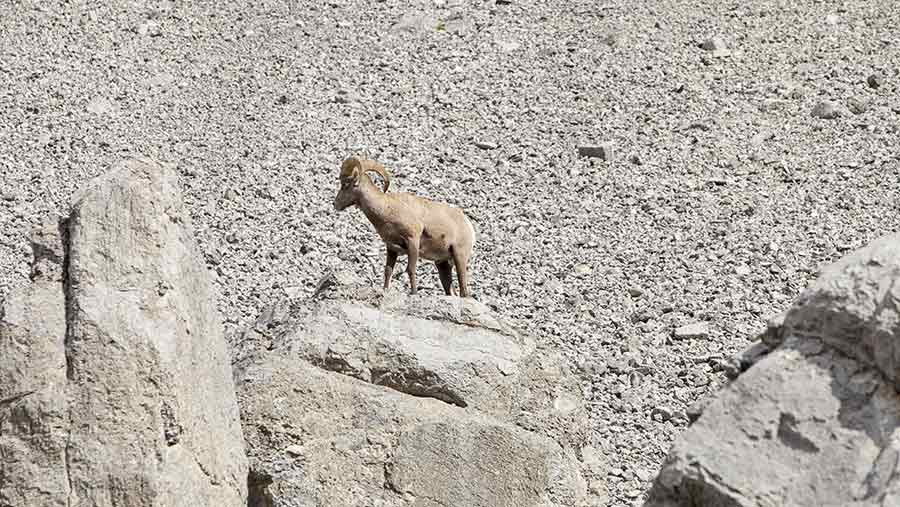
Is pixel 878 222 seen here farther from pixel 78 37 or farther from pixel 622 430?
pixel 78 37

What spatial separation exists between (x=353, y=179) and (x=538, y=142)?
726cm

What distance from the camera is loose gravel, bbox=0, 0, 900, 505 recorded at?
15414mm

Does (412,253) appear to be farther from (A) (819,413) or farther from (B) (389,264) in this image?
(A) (819,413)

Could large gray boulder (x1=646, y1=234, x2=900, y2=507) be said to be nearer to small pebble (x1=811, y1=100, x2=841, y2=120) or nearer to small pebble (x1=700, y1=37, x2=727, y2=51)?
small pebble (x1=811, y1=100, x2=841, y2=120)

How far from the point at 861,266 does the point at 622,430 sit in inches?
325

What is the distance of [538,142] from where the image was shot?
1986 cm

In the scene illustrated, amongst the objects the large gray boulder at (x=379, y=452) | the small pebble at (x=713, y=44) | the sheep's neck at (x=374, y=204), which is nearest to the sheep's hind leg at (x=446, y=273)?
the sheep's neck at (x=374, y=204)

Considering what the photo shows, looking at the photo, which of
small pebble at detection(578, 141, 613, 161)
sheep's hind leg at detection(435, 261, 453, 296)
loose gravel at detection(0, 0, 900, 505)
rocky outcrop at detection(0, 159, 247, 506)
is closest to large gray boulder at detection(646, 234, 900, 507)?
rocky outcrop at detection(0, 159, 247, 506)

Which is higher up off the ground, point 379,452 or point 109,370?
point 109,370

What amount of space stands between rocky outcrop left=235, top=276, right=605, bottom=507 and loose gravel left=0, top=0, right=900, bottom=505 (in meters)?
2.65

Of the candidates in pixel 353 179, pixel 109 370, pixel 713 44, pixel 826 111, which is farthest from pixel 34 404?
pixel 713 44

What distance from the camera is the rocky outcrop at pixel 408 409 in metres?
8.23

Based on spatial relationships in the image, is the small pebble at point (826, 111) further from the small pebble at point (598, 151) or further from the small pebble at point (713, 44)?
the small pebble at point (598, 151)

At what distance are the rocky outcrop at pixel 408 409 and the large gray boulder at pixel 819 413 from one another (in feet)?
12.6
